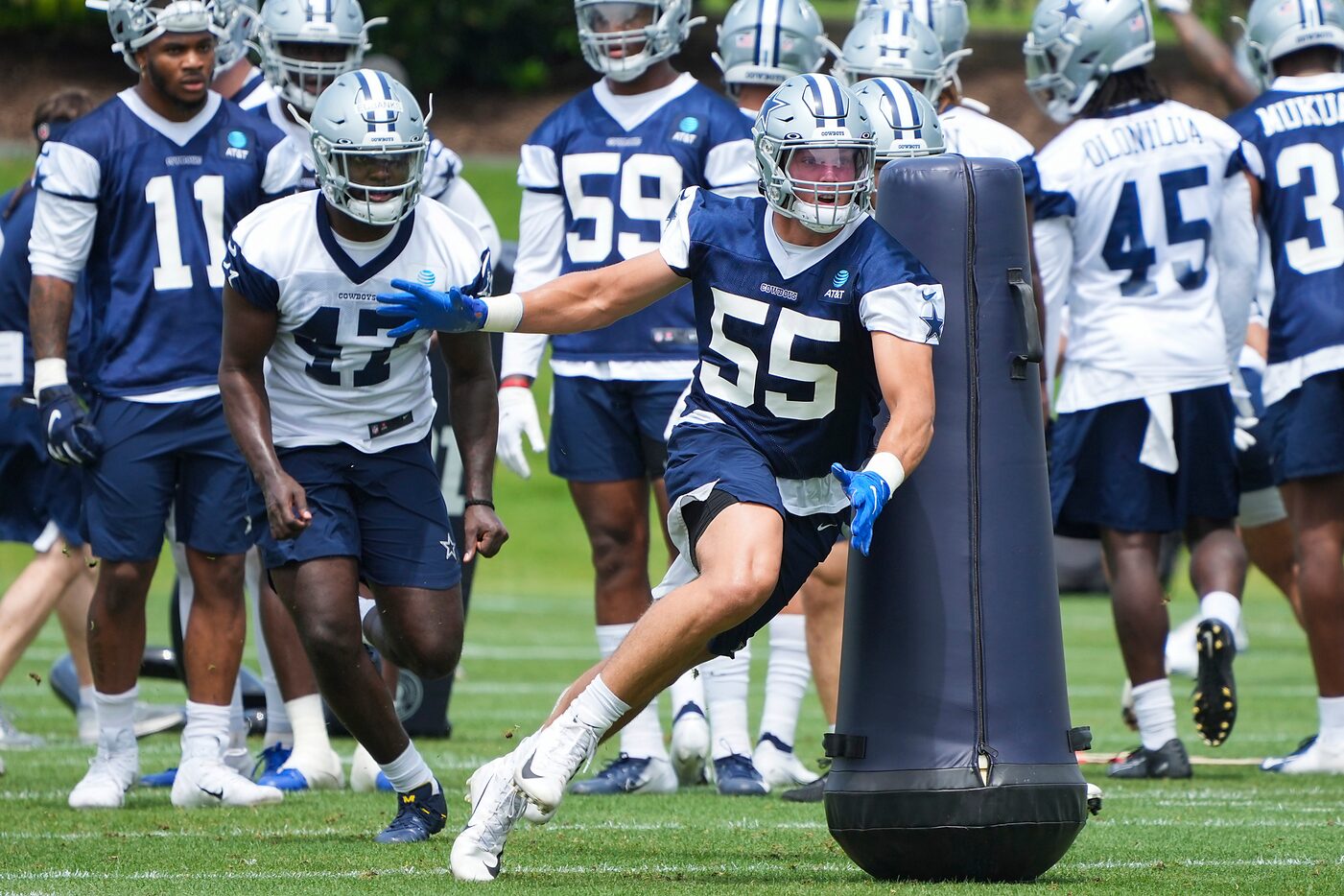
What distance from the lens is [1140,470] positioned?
6809 mm

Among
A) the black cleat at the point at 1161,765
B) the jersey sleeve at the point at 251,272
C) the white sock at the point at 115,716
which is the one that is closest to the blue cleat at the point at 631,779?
the white sock at the point at 115,716

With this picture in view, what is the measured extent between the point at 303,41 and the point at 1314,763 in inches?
157

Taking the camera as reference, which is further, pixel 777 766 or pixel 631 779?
pixel 777 766

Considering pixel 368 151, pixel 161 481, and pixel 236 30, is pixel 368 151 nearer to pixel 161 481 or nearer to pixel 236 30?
pixel 161 481

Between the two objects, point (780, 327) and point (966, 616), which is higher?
point (780, 327)

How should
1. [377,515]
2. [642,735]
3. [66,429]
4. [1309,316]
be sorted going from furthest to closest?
[1309,316] < [642,735] < [66,429] < [377,515]

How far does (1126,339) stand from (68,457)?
3.38m

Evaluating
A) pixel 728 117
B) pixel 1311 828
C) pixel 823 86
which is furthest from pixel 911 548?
pixel 728 117

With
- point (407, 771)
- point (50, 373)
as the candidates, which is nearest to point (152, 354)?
point (50, 373)

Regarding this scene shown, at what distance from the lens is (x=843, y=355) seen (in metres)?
4.76

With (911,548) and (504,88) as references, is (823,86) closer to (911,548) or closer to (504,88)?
(911,548)

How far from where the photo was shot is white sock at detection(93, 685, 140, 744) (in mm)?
6109

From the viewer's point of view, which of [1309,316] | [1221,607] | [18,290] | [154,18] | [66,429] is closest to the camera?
[66,429]

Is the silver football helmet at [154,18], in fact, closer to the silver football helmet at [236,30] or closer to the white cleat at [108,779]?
the silver football helmet at [236,30]
